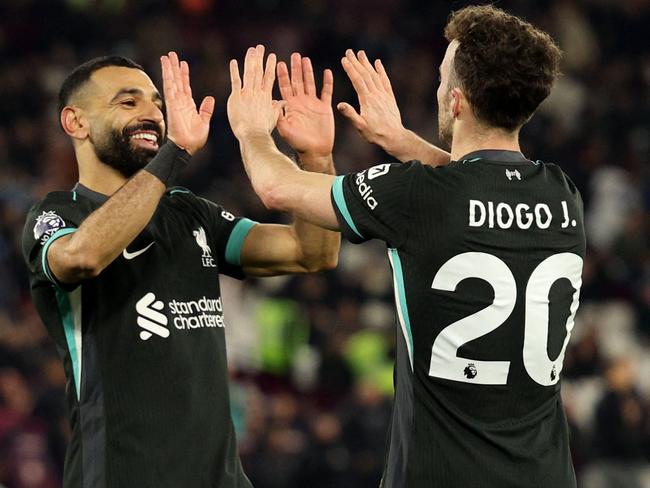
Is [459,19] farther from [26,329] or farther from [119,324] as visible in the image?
[26,329]

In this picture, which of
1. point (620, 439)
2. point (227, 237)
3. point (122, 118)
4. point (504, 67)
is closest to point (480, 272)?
point (504, 67)

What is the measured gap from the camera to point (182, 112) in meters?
4.50

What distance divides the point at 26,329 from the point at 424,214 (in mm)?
8082

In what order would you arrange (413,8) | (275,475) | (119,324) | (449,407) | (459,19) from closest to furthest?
(449,407)
(459,19)
(119,324)
(275,475)
(413,8)

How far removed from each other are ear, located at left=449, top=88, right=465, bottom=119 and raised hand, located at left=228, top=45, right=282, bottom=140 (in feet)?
2.48

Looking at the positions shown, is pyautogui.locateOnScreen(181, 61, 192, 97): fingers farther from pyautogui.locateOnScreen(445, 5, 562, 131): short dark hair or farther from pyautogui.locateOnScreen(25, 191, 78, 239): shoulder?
pyautogui.locateOnScreen(445, 5, 562, 131): short dark hair

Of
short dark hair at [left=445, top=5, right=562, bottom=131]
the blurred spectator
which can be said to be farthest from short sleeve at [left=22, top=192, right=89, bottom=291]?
the blurred spectator

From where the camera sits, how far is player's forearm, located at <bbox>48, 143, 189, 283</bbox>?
4230mm

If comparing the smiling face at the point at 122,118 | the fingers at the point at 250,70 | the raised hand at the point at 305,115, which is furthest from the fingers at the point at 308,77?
the smiling face at the point at 122,118

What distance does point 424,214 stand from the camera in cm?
388

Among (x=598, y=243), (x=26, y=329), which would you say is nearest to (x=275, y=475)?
(x=26, y=329)

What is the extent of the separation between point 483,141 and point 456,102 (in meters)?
0.16

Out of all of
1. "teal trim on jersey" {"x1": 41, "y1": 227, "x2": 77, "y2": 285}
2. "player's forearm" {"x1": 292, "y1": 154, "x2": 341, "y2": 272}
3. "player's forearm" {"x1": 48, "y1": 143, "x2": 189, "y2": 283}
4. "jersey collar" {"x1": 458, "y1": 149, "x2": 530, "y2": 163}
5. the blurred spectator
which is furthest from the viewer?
the blurred spectator

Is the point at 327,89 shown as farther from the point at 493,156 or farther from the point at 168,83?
the point at 493,156
